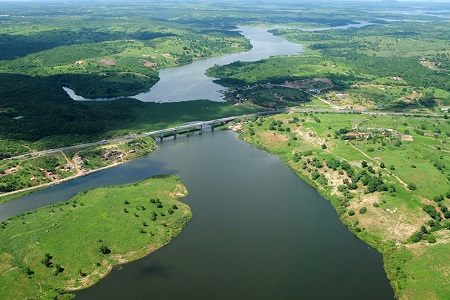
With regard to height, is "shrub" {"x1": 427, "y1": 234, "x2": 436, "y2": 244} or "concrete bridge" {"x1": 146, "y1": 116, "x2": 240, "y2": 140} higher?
"shrub" {"x1": 427, "y1": 234, "x2": 436, "y2": 244}

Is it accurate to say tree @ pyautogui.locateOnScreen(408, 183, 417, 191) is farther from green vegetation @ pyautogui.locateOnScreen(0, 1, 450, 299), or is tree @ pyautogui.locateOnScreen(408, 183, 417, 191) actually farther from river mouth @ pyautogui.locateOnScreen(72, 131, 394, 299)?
river mouth @ pyautogui.locateOnScreen(72, 131, 394, 299)

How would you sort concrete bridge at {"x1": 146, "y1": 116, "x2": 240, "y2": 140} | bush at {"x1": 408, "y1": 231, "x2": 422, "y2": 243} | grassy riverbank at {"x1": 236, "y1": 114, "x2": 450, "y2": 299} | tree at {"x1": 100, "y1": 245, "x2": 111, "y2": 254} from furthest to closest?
concrete bridge at {"x1": 146, "y1": 116, "x2": 240, "y2": 140}
bush at {"x1": 408, "y1": 231, "x2": 422, "y2": 243}
tree at {"x1": 100, "y1": 245, "x2": 111, "y2": 254}
grassy riverbank at {"x1": 236, "y1": 114, "x2": 450, "y2": 299}

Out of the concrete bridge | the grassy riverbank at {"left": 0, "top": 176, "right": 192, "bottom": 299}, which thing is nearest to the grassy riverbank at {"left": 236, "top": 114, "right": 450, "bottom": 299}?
the concrete bridge

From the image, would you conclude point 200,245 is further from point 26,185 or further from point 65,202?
point 26,185

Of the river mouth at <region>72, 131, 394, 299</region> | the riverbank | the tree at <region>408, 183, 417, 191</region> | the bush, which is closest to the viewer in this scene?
the river mouth at <region>72, 131, 394, 299</region>

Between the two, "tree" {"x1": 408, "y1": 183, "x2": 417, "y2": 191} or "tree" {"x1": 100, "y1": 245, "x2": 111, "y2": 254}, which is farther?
"tree" {"x1": 408, "y1": 183, "x2": 417, "y2": 191}

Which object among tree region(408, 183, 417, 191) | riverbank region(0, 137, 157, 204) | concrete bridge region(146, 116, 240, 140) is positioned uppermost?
tree region(408, 183, 417, 191)

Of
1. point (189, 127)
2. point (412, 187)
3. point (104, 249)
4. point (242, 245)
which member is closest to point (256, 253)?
point (242, 245)

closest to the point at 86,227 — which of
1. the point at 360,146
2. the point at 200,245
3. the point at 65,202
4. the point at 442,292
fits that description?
the point at 65,202
